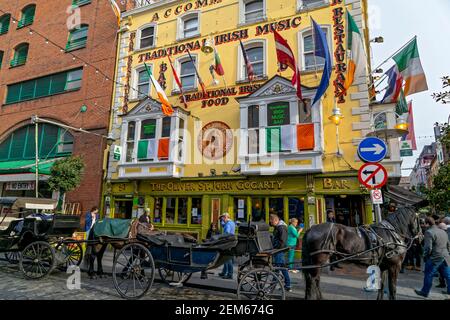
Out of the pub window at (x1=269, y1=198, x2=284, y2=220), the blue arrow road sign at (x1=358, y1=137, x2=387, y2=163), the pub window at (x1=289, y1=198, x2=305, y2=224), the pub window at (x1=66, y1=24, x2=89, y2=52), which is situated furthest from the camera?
the pub window at (x1=66, y1=24, x2=89, y2=52)

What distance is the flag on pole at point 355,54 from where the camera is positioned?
10.6m

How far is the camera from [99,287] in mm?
7090

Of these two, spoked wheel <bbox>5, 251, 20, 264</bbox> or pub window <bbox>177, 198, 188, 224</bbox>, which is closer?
spoked wheel <bbox>5, 251, 20, 264</bbox>

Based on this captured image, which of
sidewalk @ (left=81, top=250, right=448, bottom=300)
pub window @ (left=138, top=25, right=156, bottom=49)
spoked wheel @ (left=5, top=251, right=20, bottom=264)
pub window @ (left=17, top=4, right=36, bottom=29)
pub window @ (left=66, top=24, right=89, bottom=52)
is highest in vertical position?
pub window @ (left=17, top=4, right=36, bottom=29)

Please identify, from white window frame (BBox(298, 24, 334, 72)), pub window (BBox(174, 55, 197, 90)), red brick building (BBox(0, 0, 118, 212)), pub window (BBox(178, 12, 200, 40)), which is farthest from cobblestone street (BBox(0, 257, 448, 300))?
pub window (BBox(178, 12, 200, 40))

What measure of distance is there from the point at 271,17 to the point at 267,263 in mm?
12430

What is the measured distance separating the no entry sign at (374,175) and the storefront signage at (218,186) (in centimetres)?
582

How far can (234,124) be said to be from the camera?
44.4ft

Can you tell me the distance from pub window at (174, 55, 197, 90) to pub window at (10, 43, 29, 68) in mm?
14242

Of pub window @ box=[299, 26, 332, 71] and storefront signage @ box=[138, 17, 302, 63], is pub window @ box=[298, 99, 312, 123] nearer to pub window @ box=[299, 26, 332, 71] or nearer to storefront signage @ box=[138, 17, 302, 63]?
pub window @ box=[299, 26, 332, 71]

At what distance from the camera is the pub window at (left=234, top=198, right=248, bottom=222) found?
1280cm

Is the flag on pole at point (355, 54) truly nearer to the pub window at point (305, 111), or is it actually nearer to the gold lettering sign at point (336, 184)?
the pub window at point (305, 111)

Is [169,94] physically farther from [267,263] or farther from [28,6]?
[28,6]
